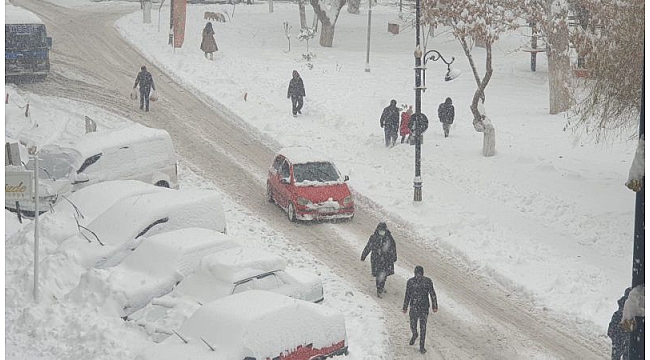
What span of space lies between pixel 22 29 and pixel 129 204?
695 inches

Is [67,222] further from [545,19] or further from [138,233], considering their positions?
[545,19]

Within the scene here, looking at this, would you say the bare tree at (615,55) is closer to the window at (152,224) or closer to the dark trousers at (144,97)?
the window at (152,224)

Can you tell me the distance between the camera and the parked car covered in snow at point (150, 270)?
51.4 feet

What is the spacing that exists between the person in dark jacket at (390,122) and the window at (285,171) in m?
5.85

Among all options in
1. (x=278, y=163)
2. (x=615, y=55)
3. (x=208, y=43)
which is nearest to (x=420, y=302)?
(x=615, y=55)

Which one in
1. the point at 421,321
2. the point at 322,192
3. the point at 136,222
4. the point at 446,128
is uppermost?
the point at 446,128

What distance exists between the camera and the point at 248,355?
1281cm

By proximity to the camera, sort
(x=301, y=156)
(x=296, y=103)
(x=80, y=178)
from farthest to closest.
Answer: (x=296, y=103) < (x=301, y=156) < (x=80, y=178)

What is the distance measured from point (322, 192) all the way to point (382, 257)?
4487mm

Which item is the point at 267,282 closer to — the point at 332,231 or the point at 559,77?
the point at 332,231

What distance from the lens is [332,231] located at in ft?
70.5

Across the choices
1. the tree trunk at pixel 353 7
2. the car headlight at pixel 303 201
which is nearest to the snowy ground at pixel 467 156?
the car headlight at pixel 303 201

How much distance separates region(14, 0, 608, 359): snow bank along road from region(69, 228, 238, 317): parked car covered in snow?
122 inches

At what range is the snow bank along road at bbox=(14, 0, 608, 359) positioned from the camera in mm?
16000
